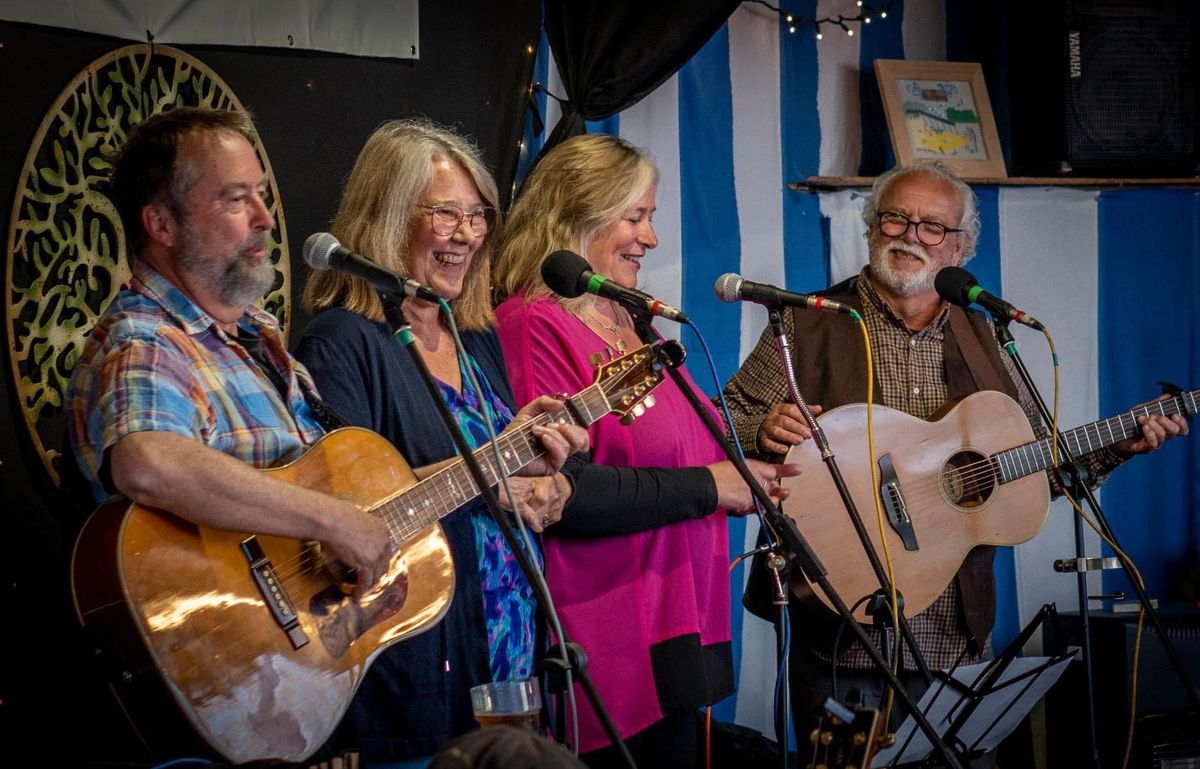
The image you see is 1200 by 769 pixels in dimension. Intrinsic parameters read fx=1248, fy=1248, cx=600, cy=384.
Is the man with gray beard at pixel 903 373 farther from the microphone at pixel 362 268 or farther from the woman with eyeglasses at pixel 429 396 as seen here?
the microphone at pixel 362 268

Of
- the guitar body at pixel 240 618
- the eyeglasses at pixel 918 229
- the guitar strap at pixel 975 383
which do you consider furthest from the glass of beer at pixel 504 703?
the eyeglasses at pixel 918 229

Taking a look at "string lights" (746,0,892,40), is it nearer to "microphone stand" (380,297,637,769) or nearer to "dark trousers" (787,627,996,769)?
"dark trousers" (787,627,996,769)

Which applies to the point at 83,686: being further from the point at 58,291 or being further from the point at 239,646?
the point at 58,291

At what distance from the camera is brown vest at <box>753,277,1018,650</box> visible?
3568 millimetres

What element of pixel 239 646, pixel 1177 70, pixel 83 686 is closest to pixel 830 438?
pixel 239 646

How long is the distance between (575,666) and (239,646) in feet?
1.90

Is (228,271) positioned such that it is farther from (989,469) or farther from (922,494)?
(989,469)

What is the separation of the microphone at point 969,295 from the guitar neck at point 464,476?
1147 mm

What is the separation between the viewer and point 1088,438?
379cm

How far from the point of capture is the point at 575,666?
6.49 ft

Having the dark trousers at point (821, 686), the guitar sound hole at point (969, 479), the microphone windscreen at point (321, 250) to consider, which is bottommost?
the dark trousers at point (821, 686)

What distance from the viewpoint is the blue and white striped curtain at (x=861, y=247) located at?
187 inches

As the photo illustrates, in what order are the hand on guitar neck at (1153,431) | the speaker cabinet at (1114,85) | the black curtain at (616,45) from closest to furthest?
the hand on guitar neck at (1153,431) → the black curtain at (616,45) → the speaker cabinet at (1114,85)

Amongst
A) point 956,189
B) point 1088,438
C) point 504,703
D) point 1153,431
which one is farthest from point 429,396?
point 1153,431
